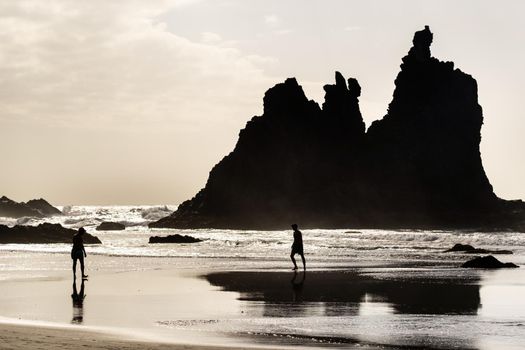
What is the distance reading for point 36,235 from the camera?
64625mm

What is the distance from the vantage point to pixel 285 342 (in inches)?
568

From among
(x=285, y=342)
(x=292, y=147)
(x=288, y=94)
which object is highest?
(x=288, y=94)

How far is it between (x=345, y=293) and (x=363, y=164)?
14910 centimetres

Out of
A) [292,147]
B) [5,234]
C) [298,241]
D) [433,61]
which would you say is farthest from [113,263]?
[433,61]

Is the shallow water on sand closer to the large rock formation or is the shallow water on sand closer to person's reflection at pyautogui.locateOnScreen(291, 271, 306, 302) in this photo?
person's reflection at pyautogui.locateOnScreen(291, 271, 306, 302)

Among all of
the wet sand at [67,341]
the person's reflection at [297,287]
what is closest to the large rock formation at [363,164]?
the person's reflection at [297,287]

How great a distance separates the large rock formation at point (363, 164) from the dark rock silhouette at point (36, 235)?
3414 inches

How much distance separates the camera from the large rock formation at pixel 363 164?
525 ft

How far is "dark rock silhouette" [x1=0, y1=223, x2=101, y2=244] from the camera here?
208 ft

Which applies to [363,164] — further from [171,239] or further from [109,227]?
[171,239]

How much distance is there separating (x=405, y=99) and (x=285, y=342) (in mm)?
165575

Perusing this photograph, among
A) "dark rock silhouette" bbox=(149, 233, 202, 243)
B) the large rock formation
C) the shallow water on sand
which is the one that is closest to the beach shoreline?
the shallow water on sand

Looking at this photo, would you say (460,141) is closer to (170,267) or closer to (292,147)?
(292,147)

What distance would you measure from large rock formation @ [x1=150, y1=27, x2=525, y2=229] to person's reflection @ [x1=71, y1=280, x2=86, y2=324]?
12876 cm
